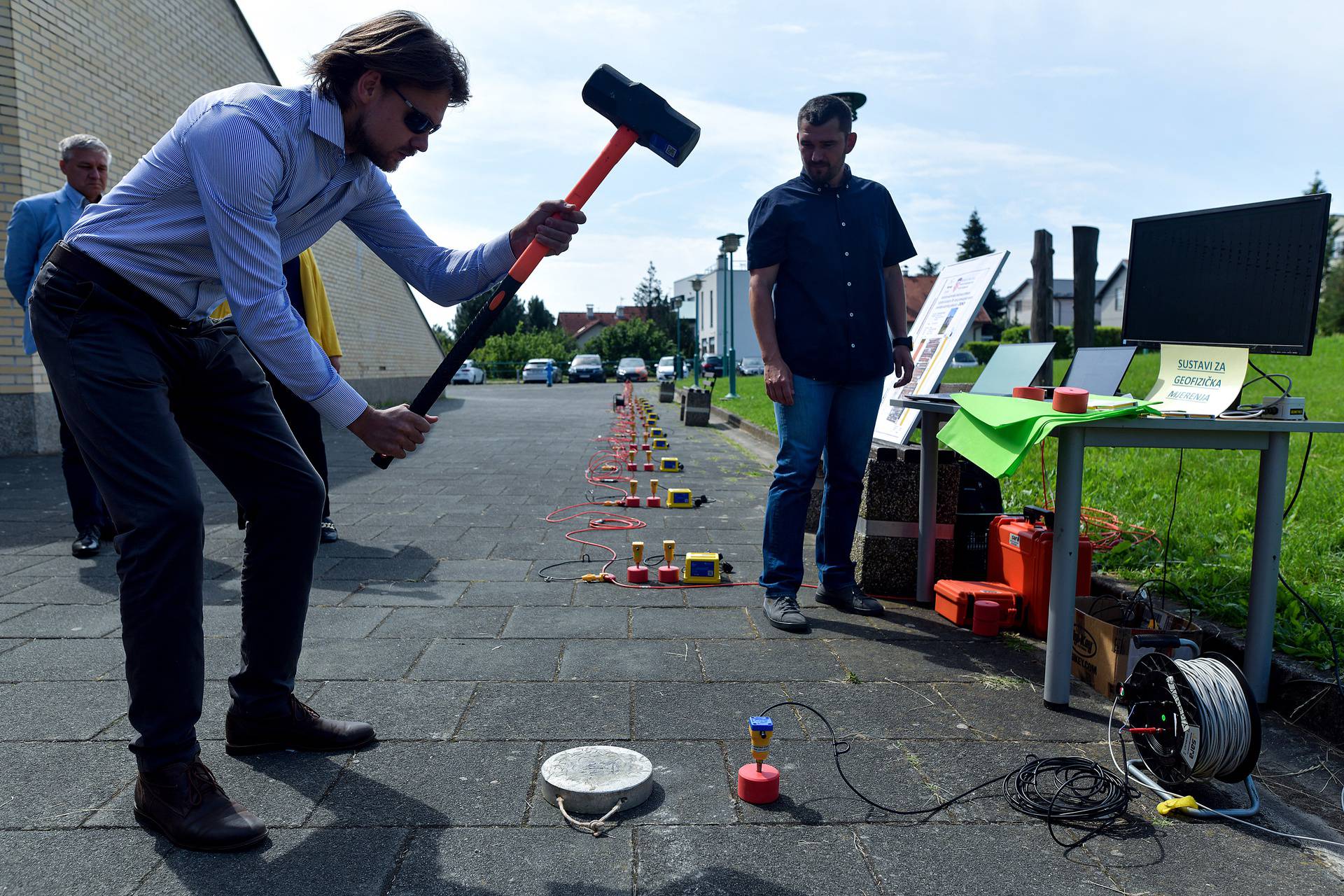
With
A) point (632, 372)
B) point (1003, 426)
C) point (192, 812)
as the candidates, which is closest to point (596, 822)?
point (192, 812)

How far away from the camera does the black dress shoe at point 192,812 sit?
2.08 metres

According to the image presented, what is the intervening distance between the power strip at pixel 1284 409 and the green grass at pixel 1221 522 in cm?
84

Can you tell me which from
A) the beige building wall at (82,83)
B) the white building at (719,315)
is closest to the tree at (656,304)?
the white building at (719,315)

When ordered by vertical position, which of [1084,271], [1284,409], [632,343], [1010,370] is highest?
[632,343]

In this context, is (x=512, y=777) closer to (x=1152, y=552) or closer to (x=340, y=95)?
(x=340, y=95)

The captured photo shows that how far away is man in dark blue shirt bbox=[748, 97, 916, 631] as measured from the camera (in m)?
3.98

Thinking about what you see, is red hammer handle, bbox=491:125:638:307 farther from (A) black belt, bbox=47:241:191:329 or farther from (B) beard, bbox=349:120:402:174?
(A) black belt, bbox=47:241:191:329

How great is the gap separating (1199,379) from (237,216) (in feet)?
10.5

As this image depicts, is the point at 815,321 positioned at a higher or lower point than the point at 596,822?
higher

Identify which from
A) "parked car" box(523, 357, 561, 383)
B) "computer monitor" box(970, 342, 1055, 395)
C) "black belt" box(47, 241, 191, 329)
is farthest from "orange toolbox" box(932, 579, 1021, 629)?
"parked car" box(523, 357, 561, 383)

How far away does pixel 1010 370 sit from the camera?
4.32 metres

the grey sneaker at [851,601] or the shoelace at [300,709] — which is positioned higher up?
the shoelace at [300,709]

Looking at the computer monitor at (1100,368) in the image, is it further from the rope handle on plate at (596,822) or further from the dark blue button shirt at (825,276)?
the rope handle on plate at (596,822)

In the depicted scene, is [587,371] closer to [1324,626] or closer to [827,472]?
[827,472]
